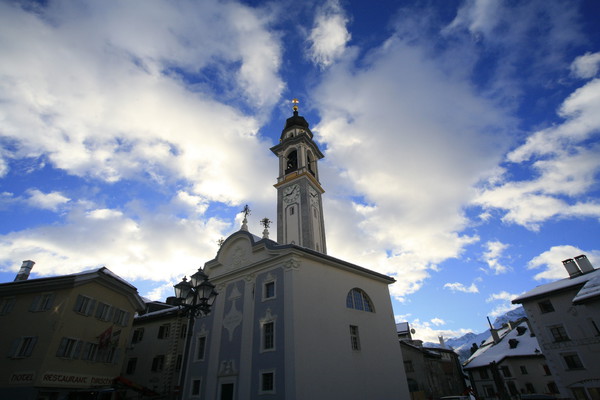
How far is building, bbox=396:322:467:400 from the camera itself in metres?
33.1

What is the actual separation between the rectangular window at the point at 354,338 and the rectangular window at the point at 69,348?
17.2 metres

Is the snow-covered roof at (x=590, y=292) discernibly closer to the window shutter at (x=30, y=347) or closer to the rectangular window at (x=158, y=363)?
the rectangular window at (x=158, y=363)

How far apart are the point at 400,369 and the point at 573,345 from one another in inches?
493

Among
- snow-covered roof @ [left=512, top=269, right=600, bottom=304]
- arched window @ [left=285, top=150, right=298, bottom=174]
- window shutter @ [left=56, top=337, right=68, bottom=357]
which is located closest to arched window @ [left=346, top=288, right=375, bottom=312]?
snow-covered roof @ [left=512, top=269, right=600, bottom=304]

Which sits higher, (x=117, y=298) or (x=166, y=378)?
(x=117, y=298)

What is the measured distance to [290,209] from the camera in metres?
37.0

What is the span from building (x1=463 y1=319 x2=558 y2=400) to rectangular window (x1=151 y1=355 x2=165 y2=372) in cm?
3629

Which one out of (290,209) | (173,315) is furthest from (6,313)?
(290,209)

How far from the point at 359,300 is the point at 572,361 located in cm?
1576

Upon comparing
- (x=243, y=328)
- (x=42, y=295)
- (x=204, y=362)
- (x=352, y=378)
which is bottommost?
(x=352, y=378)

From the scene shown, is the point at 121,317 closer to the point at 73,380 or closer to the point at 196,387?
the point at 73,380

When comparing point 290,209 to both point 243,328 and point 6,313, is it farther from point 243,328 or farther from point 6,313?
point 6,313

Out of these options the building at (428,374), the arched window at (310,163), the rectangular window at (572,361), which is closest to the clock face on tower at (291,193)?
the arched window at (310,163)

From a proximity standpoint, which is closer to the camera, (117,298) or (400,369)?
(400,369)
